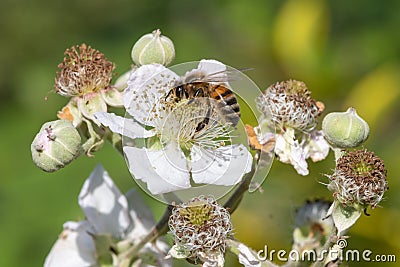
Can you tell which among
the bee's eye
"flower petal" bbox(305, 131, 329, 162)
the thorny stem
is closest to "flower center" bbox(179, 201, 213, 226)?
the thorny stem

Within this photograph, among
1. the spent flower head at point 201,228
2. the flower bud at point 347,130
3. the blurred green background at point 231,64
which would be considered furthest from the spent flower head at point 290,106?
the blurred green background at point 231,64

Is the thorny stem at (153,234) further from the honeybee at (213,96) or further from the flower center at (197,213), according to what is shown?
the honeybee at (213,96)

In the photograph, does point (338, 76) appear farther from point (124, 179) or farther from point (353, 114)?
point (353, 114)

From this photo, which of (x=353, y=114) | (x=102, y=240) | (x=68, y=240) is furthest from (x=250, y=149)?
(x=68, y=240)

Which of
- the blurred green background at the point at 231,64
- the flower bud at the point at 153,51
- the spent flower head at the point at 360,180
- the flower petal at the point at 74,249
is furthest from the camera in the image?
the blurred green background at the point at 231,64

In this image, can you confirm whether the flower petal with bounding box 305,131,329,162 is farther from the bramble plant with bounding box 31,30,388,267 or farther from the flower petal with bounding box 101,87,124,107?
the flower petal with bounding box 101,87,124,107
